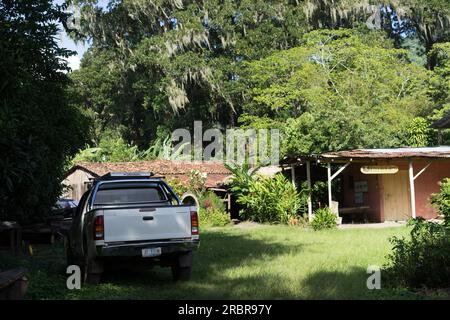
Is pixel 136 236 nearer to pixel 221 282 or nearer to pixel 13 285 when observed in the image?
pixel 221 282

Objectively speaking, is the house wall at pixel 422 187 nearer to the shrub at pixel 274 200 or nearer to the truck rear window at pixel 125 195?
the shrub at pixel 274 200

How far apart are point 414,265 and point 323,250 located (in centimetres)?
495

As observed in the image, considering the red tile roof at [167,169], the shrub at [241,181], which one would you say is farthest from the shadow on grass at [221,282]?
the red tile roof at [167,169]

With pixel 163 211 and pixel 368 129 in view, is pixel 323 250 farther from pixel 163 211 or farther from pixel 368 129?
pixel 368 129

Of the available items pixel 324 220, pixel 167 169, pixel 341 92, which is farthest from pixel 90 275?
pixel 341 92

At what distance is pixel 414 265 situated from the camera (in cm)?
859

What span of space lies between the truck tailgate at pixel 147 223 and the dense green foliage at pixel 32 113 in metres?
1.43

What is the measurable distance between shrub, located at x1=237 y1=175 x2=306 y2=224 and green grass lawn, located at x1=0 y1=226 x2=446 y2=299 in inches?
228

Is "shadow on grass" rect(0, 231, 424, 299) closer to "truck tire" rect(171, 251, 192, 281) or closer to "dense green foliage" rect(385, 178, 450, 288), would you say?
"truck tire" rect(171, 251, 192, 281)

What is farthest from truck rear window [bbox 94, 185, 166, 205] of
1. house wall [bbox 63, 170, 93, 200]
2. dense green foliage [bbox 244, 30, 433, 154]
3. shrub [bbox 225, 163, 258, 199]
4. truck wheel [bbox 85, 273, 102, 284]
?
house wall [bbox 63, 170, 93, 200]

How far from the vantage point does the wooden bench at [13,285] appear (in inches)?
254

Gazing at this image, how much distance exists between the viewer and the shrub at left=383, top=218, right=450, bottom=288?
8.27 metres

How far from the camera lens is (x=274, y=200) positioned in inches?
894

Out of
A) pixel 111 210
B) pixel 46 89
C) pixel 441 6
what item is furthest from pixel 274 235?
pixel 441 6
